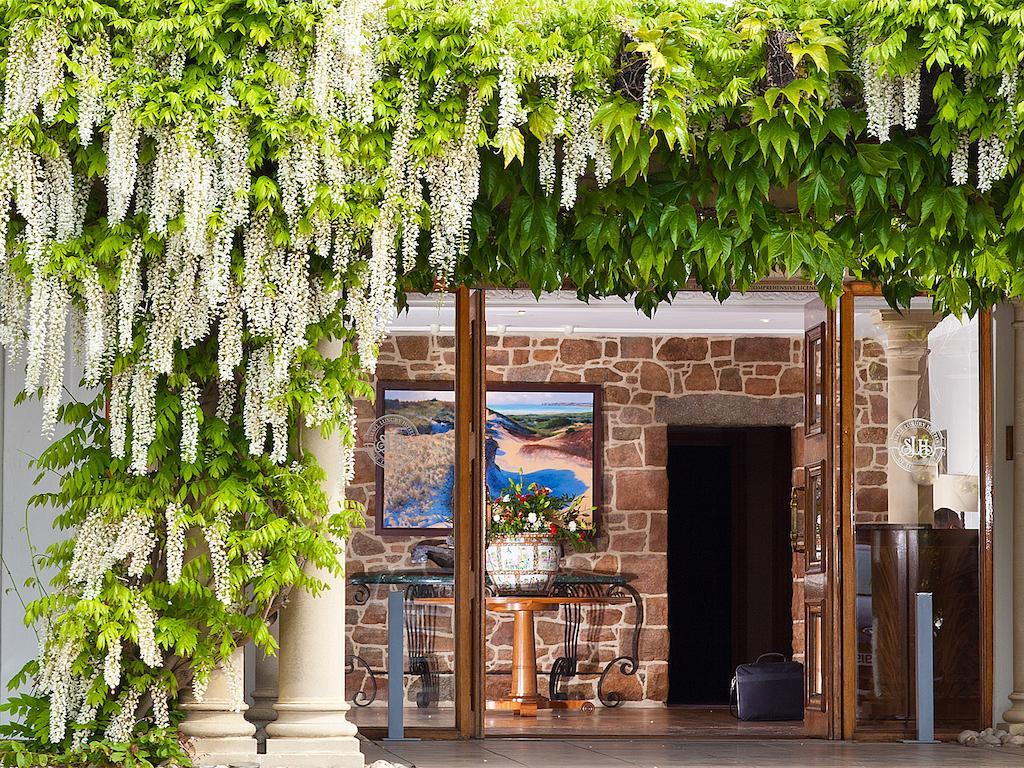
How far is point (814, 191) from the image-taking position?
13.6 ft

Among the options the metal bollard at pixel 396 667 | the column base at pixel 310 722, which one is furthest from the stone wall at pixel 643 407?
the column base at pixel 310 722

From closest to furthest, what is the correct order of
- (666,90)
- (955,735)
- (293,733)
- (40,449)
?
(666,90) < (293,733) < (40,449) < (955,735)

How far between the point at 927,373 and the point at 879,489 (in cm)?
63

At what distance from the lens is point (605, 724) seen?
789 centimetres

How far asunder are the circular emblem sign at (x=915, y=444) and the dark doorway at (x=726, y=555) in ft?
10.4

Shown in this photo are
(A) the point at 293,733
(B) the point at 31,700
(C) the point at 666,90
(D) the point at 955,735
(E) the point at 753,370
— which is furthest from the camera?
(E) the point at 753,370

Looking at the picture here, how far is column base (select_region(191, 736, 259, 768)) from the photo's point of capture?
4.32 metres

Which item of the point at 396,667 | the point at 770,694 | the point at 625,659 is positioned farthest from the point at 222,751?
the point at 625,659

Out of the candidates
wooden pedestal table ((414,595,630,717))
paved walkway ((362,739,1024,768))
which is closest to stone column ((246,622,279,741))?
paved walkway ((362,739,1024,768))

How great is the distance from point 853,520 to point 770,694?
74.1 inches

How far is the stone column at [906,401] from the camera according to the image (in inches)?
279

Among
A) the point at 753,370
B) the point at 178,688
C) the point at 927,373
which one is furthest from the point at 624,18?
the point at 753,370

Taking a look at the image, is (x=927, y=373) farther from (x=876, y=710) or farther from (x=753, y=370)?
(x=753, y=370)

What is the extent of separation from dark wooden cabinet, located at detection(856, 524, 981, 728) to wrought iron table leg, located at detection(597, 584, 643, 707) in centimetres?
259
